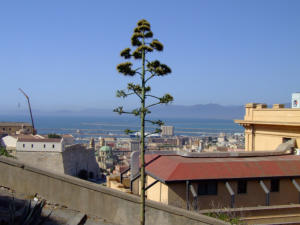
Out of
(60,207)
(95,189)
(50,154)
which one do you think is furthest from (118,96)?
(50,154)

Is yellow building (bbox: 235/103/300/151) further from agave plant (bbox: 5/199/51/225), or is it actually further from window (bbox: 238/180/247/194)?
agave plant (bbox: 5/199/51/225)

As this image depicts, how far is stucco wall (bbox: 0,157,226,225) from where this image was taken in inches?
337

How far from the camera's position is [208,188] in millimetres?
14430

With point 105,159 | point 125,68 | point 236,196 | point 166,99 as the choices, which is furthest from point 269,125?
point 105,159

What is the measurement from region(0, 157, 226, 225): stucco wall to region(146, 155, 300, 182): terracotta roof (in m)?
4.94

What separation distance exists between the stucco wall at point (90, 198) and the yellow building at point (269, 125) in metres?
14.0

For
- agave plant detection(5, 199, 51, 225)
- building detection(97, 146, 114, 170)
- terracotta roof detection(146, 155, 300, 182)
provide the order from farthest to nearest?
building detection(97, 146, 114, 170) → terracotta roof detection(146, 155, 300, 182) → agave plant detection(5, 199, 51, 225)

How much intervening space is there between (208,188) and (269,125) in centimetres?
1033

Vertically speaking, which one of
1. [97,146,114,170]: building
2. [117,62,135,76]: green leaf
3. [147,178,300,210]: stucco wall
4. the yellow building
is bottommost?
[97,146,114,170]: building

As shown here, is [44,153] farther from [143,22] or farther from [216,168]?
[143,22]

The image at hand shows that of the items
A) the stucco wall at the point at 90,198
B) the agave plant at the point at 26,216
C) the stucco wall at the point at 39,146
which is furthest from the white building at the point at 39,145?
the agave plant at the point at 26,216

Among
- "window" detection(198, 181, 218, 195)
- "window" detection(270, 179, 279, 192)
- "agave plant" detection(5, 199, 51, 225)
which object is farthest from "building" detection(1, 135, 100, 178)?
"agave plant" detection(5, 199, 51, 225)

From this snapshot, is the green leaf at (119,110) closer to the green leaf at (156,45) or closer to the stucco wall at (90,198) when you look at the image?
the green leaf at (156,45)

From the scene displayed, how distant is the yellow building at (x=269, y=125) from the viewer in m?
20.7
